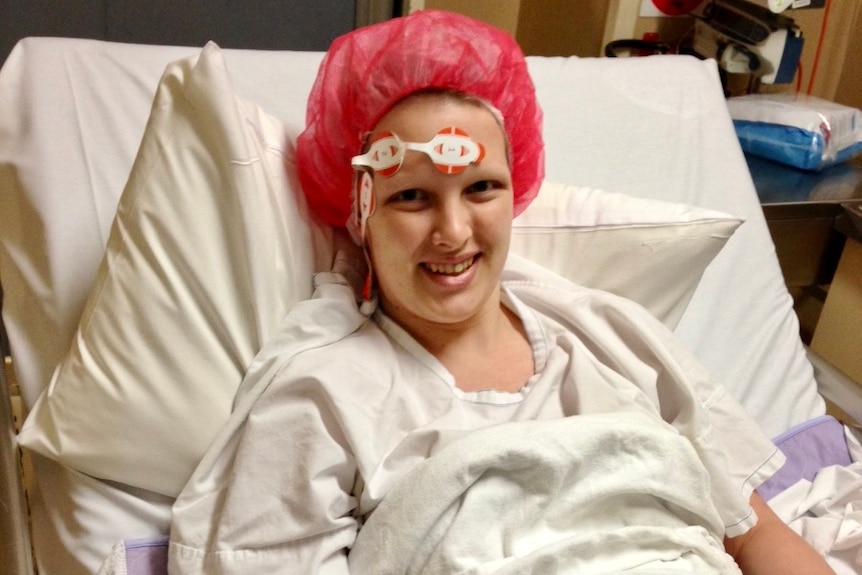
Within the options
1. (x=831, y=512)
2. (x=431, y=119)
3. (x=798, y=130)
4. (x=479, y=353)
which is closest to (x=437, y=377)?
(x=479, y=353)

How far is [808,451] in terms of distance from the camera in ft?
4.20

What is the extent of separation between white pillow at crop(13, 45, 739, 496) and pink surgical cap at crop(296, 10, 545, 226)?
0.28 feet

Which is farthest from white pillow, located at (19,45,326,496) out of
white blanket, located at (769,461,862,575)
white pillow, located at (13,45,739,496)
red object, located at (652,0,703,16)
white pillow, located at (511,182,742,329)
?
red object, located at (652,0,703,16)

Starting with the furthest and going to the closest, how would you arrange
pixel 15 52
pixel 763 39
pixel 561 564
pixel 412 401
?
pixel 763 39
pixel 15 52
pixel 412 401
pixel 561 564

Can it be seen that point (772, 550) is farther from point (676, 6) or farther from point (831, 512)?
point (676, 6)

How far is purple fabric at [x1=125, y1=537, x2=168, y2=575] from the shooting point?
92cm

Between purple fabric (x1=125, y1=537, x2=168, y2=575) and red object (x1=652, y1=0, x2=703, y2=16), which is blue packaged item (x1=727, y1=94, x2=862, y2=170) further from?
purple fabric (x1=125, y1=537, x2=168, y2=575)

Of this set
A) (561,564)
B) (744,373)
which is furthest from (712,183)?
(561,564)

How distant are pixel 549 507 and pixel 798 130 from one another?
1.35m

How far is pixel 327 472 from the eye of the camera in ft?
2.87

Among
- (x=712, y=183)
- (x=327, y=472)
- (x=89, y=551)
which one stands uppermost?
(x=712, y=183)

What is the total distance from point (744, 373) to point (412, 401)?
672mm

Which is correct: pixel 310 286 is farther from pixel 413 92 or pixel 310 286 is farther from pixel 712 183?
pixel 712 183

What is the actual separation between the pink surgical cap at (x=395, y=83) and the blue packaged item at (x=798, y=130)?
1.08m
